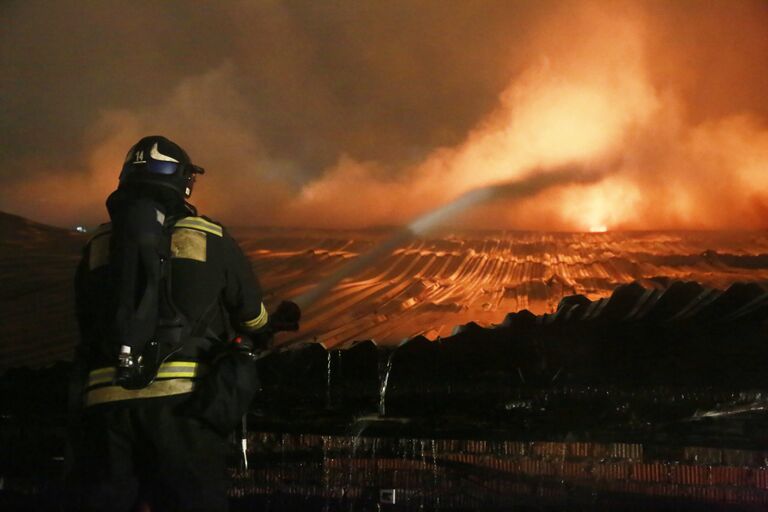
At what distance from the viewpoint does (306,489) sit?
4262mm

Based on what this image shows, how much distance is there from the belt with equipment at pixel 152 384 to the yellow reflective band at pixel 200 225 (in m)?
0.44

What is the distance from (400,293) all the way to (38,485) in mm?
2001

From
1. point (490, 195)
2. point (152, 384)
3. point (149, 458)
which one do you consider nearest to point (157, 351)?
point (152, 384)

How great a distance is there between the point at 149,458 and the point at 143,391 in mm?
244

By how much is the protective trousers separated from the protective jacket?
0.06m

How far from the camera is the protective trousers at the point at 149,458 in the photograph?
3.04m

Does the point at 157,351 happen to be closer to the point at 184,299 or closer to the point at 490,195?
the point at 184,299

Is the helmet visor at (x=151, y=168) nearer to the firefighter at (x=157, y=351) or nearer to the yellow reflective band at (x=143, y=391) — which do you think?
the firefighter at (x=157, y=351)

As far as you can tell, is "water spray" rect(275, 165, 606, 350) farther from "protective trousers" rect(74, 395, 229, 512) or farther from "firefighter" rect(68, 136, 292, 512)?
"protective trousers" rect(74, 395, 229, 512)

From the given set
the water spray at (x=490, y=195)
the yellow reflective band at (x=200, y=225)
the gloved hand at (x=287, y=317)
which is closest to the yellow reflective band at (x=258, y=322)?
the gloved hand at (x=287, y=317)

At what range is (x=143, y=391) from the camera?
3025mm

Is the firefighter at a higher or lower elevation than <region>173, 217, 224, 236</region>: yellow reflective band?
lower

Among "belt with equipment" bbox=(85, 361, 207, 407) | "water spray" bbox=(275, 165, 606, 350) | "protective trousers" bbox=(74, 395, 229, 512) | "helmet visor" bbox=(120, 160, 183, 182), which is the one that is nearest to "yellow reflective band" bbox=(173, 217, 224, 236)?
"helmet visor" bbox=(120, 160, 183, 182)

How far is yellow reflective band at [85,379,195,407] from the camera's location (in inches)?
119
